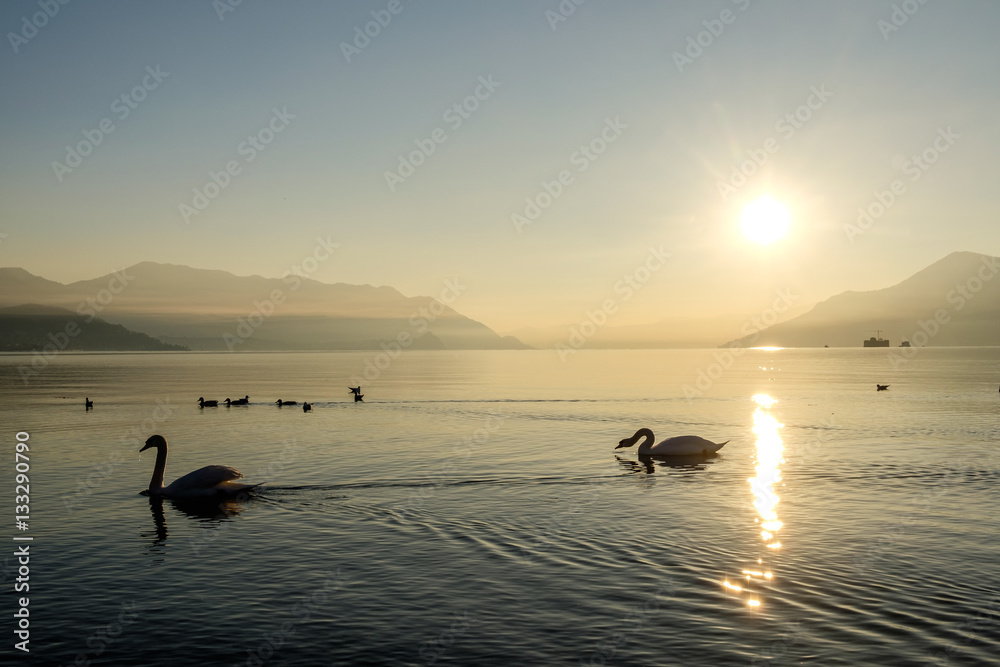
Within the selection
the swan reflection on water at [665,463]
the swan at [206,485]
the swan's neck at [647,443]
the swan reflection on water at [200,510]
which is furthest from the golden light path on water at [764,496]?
the swan at [206,485]

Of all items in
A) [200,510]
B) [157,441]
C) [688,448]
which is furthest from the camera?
[688,448]

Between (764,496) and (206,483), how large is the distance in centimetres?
1952

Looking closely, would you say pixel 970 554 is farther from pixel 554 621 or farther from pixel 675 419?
pixel 675 419

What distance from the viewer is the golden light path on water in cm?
A: 1611

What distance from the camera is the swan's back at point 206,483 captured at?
1031 inches

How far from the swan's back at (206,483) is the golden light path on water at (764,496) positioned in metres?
17.2

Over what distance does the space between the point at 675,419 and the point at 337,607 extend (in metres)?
45.8

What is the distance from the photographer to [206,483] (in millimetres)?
26250

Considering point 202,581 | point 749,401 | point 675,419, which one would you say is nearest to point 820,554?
point 202,581

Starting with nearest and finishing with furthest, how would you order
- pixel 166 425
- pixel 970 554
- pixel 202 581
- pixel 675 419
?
1. pixel 202 581
2. pixel 970 554
3. pixel 166 425
4. pixel 675 419

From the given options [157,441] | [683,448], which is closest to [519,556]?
[157,441]

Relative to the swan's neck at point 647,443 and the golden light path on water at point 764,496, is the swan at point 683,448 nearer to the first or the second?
the swan's neck at point 647,443

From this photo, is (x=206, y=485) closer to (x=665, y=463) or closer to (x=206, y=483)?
(x=206, y=483)

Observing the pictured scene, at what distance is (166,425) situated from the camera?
5269 centimetres
